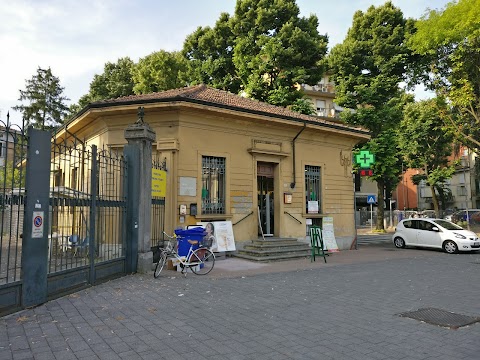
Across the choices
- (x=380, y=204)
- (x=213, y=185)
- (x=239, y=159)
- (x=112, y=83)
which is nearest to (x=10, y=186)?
(x=213, y=185)

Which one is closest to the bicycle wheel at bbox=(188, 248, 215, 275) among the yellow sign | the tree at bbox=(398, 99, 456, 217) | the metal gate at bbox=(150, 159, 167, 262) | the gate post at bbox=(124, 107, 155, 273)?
the gate post at bbox=(124, 107, 155, 273)

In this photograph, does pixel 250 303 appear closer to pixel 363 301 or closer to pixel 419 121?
pixel 363 301

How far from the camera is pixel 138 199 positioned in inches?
358

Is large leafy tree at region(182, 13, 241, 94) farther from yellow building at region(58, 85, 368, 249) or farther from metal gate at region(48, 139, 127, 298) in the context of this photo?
metal gate at region(48, 139, 127, 298)

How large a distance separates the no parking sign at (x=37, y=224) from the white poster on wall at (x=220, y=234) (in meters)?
6.42

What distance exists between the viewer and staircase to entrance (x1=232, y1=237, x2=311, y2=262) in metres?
12.4

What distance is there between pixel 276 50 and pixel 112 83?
48.9 feet

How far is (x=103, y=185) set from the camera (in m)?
8.55

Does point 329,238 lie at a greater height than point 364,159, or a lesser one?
lesser

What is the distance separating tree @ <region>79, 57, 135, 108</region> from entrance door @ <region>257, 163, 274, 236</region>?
801 inches

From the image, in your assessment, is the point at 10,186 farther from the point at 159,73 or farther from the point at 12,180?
the point at 159,73

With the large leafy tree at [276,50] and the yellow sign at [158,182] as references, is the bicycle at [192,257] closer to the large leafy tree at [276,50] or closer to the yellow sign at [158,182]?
the yellow sign at [158,182]

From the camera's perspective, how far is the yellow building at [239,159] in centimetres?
1211

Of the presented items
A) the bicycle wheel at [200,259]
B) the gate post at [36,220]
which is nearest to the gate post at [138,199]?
the bicycle wheel at [200,259]
